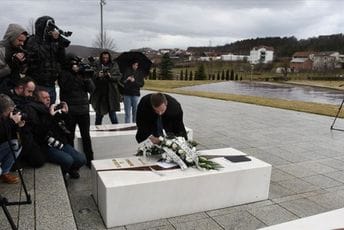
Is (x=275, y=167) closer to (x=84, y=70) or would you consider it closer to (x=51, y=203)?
(x=84, y=70)

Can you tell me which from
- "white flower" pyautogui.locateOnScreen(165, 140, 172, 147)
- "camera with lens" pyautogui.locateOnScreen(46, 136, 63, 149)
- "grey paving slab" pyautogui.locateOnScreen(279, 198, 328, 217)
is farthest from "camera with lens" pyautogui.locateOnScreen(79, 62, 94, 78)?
"grey paving slab" pyautogui.locateOnScreen(279, 198, 328, 217)

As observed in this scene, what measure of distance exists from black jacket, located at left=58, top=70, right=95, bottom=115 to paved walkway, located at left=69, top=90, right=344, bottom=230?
0.89 meters

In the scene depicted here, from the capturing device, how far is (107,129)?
5.69m

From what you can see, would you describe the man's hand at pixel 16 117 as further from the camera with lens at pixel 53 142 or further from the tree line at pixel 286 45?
the tree line at pixel 286 45

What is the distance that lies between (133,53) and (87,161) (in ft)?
9.28

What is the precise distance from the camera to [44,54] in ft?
13.6

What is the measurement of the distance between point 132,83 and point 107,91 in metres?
0.73

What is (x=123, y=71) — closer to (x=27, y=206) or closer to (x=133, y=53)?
(x=133, y=53)

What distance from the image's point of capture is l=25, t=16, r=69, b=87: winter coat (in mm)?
4082

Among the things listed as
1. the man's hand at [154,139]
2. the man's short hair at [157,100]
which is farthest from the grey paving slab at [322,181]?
the man's short hair at [157,100]

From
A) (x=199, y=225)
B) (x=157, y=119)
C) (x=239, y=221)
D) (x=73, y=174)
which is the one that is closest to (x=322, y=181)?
(x=239, y=221)

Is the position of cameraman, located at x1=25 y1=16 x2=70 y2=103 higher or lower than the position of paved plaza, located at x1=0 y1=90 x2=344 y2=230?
higher

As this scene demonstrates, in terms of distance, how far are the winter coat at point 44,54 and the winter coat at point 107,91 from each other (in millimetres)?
1463

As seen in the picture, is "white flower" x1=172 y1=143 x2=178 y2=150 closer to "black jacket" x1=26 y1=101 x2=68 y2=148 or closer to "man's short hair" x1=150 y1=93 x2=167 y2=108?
"man's short hair" x1=150 y1=93 x2=167 y2=108
